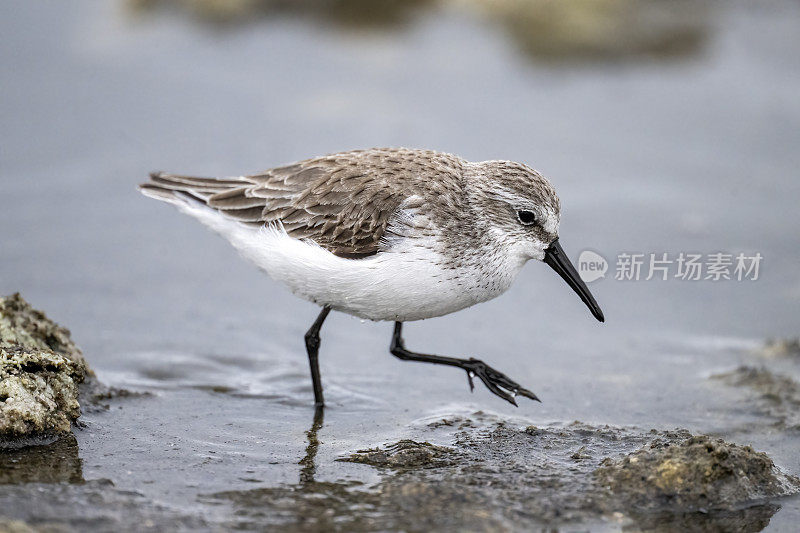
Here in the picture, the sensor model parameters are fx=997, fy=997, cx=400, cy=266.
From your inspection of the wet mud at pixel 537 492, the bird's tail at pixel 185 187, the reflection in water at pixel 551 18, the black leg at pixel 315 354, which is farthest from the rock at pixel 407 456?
the reflection in water at pixel 551 18

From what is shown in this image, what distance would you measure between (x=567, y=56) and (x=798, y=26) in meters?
3.73

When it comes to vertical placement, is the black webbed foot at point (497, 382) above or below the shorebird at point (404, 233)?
below

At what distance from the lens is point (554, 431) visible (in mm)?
7184

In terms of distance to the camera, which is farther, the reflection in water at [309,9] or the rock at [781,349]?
the reflection in water at [309,9]

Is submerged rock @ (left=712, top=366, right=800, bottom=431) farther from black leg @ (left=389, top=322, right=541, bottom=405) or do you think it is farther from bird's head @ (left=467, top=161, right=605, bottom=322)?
bird's head @ (left=467, top=161, right=605, bottom=322)

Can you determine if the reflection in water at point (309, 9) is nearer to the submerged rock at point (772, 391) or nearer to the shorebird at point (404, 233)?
the shorebird at point (404, 233)

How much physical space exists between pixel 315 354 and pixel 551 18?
8935 millimetres

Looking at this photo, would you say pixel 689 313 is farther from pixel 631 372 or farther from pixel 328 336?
pixel 328 336

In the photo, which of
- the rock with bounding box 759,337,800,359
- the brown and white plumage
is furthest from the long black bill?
A: the rock with bounding box 759,337,800,359

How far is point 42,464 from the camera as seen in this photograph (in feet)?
19.9

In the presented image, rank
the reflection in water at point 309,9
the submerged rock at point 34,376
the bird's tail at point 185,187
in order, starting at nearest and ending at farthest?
1. the submerged rock at point 34,376
2. the bird's tail at point 185,187
3. the reflection in water at point 309,9

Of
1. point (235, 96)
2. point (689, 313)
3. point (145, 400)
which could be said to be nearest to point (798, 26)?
point (689, 313)

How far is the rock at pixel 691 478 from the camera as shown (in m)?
5.91


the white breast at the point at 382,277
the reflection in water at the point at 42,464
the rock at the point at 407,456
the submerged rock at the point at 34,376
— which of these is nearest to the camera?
the reflection in water at the point at 42,464
